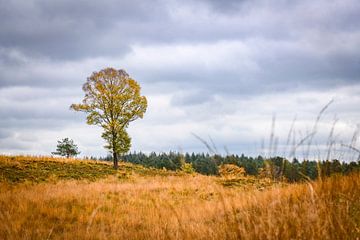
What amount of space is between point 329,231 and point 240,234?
39.4 inches

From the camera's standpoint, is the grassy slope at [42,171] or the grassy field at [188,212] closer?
the grassy field at [188,212]

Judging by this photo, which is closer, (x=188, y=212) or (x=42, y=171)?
(x=188, y=212)

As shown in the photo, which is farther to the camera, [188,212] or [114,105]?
[114,105]

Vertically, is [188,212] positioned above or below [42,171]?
below

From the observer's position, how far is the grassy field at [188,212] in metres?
3.54

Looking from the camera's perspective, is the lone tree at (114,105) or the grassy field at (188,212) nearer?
the grassy field at (188,212)

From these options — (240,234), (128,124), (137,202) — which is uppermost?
(128,124)

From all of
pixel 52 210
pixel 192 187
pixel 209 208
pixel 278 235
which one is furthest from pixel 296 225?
pixel 192 187

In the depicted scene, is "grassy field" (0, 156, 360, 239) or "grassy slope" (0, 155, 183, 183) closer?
"grassy field" (0, 156, 360, 239)

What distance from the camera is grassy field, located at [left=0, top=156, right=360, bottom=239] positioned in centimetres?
354

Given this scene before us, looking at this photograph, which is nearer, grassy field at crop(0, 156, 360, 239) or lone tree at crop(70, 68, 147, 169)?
grassy field at crop(0, 156, 360, 239)

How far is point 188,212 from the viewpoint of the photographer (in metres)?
7.39

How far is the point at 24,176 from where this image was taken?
2080cm

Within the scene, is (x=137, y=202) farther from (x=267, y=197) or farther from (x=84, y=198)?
(x=267, y=197)
